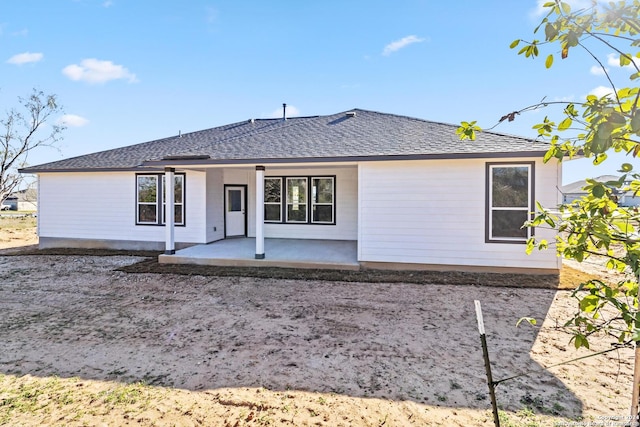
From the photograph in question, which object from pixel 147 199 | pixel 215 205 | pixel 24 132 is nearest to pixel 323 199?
pixel 215 205

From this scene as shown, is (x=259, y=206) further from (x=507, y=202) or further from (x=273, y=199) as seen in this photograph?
(x=507, y=202)

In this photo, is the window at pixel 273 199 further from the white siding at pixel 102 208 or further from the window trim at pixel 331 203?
the white siding at pixel 102 208

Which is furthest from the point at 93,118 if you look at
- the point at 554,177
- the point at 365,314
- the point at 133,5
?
the point at 554,177

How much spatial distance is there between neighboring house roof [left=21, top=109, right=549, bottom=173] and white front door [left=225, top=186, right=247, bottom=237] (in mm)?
2153

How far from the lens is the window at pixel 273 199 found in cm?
1250

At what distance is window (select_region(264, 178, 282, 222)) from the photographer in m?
12.5

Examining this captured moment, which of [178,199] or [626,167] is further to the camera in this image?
[178,199]

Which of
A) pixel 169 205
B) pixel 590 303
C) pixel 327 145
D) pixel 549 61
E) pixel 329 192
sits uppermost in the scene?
pixel 327 145

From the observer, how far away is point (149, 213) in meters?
11.4

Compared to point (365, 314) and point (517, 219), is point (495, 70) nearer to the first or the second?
point (517, 219)

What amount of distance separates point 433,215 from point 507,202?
1659 mm

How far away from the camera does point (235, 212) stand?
41.7 ft

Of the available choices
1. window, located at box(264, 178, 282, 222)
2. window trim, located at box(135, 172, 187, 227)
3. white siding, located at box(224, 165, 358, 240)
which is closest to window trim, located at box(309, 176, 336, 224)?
white siding, located at box(224, 165, 358, 240)

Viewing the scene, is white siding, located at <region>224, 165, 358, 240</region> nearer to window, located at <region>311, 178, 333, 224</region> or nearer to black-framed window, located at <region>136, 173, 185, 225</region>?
window, located at <region>311, 178, 333, 224</region>
